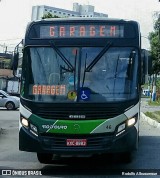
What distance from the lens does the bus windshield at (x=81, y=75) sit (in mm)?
8469

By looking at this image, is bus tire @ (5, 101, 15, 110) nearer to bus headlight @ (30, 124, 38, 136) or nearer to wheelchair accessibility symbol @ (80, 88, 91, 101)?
bus headlight @ (30, 124, 38, 136)

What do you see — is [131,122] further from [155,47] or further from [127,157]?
[155,47]

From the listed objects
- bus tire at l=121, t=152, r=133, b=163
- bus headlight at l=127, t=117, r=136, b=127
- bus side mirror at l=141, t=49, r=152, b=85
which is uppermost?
bus side mirror at l=141, t=49, r=152, b=85

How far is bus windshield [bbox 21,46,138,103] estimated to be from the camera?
847 centimetres

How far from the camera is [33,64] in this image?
28.8ft

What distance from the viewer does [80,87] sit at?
27.8 ft

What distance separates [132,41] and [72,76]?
140 cm

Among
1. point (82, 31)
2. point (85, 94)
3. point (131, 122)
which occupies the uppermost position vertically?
point (82, 31)

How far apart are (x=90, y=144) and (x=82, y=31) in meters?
2.33

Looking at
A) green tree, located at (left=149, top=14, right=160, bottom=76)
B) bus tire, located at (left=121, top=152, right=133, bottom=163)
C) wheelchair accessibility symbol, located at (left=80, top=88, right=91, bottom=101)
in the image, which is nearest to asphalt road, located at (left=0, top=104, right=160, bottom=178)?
bus tire, located at (left=121, top=152, right=133, bottom=163)

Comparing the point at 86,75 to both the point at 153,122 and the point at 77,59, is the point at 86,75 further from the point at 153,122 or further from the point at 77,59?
the point at 153,122

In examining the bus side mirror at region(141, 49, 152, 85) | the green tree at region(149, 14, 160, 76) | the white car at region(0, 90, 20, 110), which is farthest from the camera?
the green tree at region(149, 14, 160, 76)

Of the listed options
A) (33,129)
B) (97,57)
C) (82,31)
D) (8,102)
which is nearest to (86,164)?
(33,129)

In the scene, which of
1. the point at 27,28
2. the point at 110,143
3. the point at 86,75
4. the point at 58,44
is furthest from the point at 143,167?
the point at 27,28
